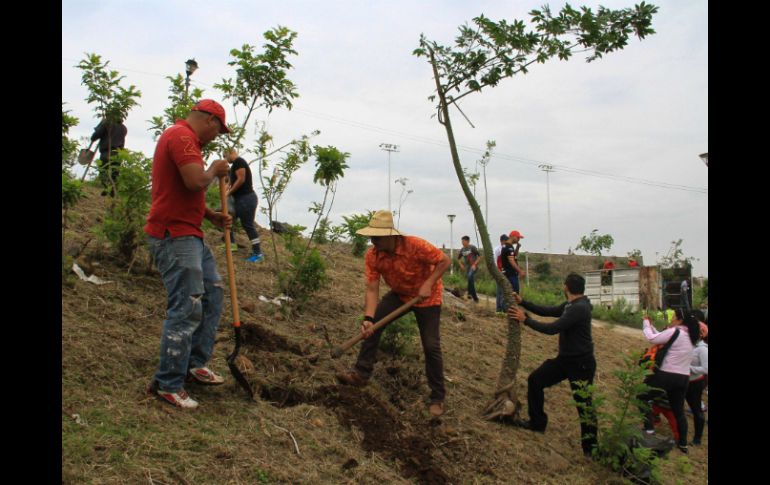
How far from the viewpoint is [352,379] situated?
558cm

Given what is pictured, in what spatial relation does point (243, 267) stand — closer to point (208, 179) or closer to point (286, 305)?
point (286, 305)

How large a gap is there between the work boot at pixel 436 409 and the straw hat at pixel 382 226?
1.62 metres

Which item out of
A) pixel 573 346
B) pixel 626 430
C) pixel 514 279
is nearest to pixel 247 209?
pixel 573 346

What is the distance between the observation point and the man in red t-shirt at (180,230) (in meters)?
4.01

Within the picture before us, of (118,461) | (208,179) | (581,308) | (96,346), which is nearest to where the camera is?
(118,461)

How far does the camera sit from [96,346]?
4965 millimetres

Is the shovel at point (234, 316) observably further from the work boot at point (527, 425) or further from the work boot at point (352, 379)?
the work boot at point (527, 425)

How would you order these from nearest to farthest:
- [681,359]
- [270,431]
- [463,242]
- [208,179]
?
[208,179]
[270,431]
[681,359]
[463,242]

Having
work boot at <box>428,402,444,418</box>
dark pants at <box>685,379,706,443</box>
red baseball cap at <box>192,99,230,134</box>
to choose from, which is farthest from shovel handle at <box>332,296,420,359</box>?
dark pants at <box>685,379,706,443</box>

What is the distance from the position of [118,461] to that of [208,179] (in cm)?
180

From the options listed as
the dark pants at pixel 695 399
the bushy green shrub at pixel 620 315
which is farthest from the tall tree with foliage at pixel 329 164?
the bushy green shrub at pixel 620 315

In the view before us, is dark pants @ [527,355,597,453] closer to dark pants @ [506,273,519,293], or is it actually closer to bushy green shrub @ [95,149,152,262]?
bushy green shrub @ [95,149,152,262]

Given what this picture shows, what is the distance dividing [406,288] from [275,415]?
174 cm
